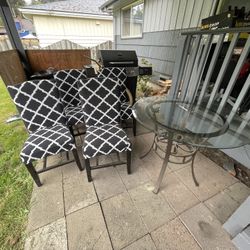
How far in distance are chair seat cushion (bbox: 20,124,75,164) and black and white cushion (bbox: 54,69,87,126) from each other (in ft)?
1.28

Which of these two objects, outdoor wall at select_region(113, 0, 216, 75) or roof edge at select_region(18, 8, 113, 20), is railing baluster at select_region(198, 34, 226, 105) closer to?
outdoor wall at select_region(113, 0, 216, 75)

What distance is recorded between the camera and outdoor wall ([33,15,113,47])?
25.0 ft

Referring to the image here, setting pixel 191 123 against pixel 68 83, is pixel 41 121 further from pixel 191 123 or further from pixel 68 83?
pixel 191 123

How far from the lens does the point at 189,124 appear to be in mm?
1470

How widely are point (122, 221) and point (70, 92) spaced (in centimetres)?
167

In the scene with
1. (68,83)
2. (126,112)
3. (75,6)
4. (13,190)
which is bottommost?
(13,190)

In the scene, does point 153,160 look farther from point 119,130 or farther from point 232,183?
point 232,183

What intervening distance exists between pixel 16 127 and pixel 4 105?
1.22 m

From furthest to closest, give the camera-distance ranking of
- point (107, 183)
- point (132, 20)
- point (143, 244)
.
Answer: point (132, 20) < point (107, 183) < point (143, 244)

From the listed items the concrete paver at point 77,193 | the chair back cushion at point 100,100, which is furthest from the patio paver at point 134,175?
the chair back cushion at point 100,100

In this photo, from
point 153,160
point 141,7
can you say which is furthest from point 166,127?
point 141,7

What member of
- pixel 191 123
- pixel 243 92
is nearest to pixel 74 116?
pixel 191 123

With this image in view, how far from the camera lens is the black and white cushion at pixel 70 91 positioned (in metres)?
1.94

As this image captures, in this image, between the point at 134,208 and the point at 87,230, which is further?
the point at 134,208
